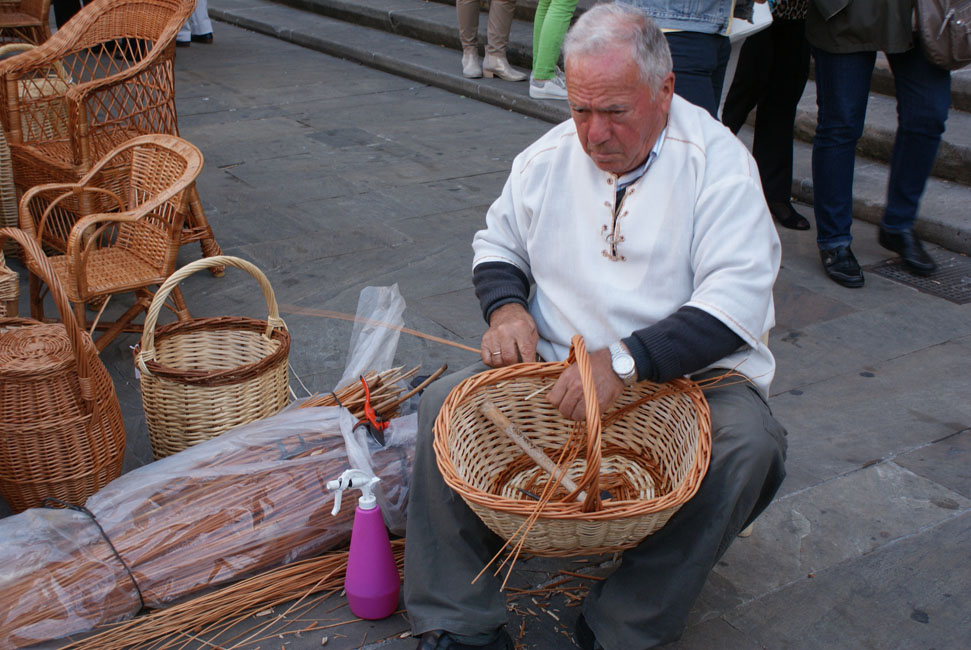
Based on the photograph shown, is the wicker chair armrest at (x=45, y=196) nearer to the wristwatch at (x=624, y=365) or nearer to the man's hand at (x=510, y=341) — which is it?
the man's hand at (x=510, y=341)

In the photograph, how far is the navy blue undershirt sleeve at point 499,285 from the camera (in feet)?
7.12

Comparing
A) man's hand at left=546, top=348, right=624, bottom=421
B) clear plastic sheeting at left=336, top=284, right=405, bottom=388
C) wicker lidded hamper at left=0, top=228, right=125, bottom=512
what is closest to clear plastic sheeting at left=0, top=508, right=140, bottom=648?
wicker lidded hamper at left=0, top=228, right=125, bottom=512

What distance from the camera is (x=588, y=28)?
1.88 meters

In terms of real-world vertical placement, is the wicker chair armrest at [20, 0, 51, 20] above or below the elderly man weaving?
below

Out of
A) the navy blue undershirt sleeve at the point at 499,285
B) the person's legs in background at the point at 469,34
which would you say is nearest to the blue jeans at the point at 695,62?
the navy blue undershirt sleeve at the point at 499,285

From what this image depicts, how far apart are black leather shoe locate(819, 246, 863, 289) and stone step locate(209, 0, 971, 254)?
0.64 meters

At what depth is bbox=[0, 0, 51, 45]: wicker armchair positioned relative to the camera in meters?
5.99

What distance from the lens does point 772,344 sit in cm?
346

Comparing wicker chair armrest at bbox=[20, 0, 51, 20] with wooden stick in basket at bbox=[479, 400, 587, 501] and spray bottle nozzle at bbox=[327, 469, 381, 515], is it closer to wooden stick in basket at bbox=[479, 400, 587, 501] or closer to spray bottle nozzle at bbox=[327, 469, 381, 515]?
spray bottle nozzle at bbox=[327, 469, 381, 515]

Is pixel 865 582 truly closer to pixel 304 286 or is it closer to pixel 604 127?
pixel 604 127

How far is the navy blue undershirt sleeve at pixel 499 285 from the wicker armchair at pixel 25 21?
4907mm

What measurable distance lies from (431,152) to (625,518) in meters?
4.39

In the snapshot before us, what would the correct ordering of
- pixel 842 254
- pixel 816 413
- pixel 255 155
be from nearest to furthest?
1. pixel 816 413
2. pixel 842 254
3. pixel 255 155

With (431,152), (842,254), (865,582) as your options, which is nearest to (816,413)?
(865,582)
